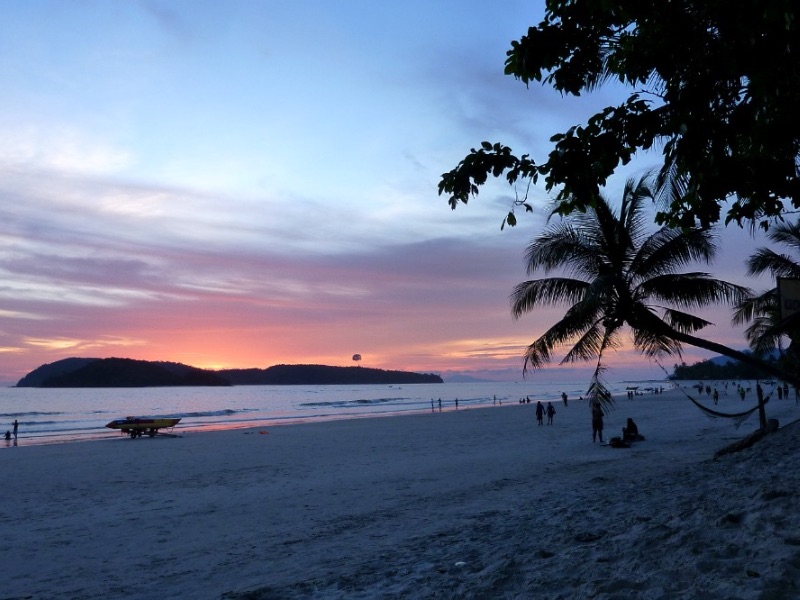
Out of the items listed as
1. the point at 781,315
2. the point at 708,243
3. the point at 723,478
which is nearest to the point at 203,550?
the point at 723,478

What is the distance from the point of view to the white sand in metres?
4.80

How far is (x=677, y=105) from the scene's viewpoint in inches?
190

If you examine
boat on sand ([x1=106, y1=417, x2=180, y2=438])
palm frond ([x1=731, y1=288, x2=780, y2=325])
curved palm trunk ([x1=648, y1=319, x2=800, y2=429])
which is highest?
palm frond ([x1=731, y1=288, x2=780, y2=325])

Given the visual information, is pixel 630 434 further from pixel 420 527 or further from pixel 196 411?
pixel 196 411

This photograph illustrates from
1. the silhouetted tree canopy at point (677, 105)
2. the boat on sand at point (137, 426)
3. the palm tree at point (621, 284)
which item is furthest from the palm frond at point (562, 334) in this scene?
the boat on sand at point (137, 426)

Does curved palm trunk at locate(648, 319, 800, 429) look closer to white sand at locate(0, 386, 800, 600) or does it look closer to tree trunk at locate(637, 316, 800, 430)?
tree trunk at locate(637, 316, 800, 430)

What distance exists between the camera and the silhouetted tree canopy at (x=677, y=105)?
4.52m

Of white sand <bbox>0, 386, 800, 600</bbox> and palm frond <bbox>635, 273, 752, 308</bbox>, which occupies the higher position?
palm frond <bbox>635, 273, 752, 308</bbox>

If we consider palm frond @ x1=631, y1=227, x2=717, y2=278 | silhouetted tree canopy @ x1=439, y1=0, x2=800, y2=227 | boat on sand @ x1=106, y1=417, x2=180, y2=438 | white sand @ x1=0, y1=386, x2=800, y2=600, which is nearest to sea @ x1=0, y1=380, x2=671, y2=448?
boat on sand @ x1=106, y1=417, x2=180, y2=438

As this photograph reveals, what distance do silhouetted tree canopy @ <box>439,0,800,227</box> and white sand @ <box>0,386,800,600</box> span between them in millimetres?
2834

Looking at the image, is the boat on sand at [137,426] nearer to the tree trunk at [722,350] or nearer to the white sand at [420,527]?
the white sand at [420,527]

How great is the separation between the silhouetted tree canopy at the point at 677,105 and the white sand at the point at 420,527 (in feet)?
9.30

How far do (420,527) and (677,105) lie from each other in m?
6.28

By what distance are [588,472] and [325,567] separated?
26.5 feet
